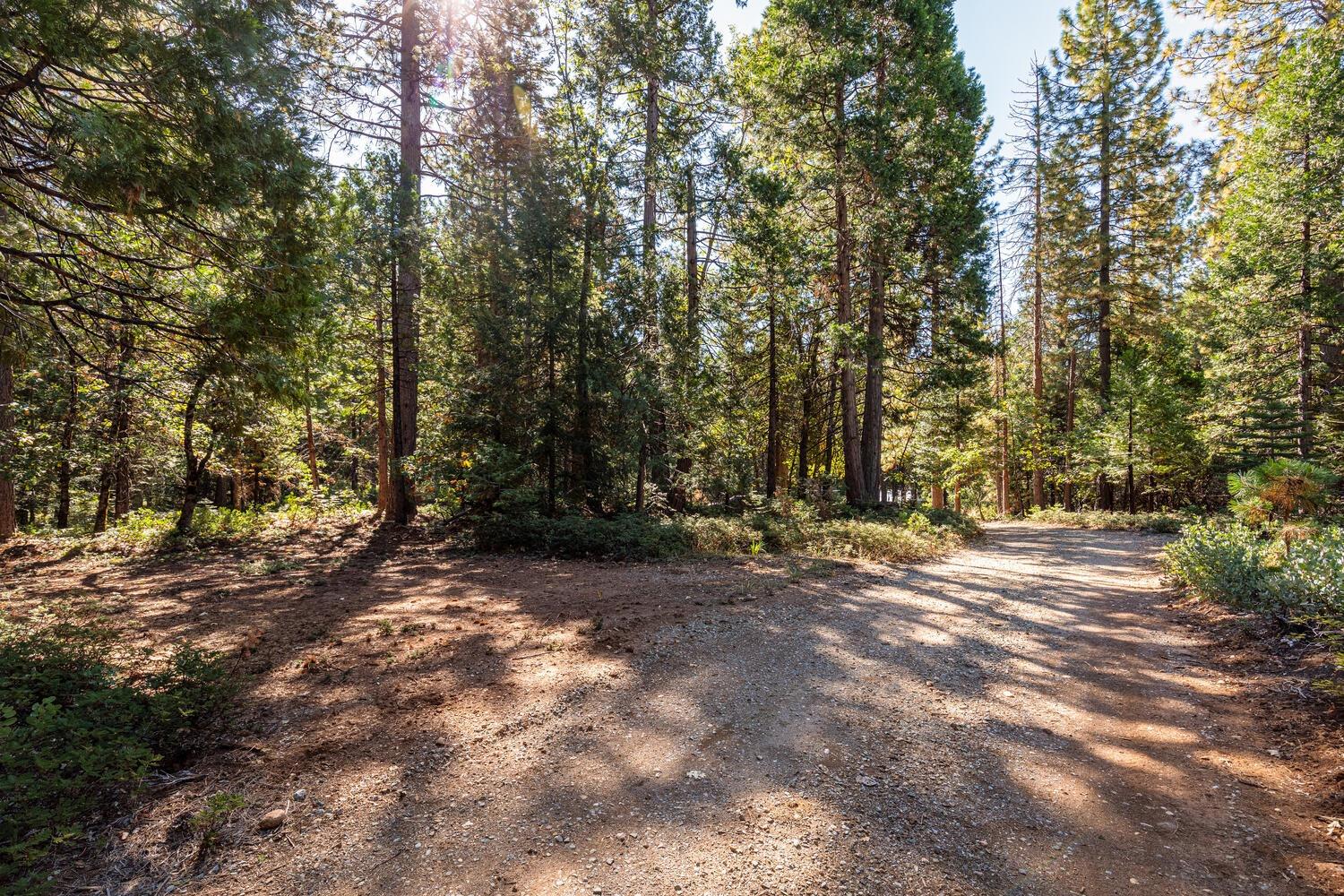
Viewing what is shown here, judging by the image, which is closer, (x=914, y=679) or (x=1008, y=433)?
(x=914, y=679)

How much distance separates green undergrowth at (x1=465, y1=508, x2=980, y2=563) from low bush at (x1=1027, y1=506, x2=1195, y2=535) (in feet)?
33.2

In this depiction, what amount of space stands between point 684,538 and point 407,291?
831cm

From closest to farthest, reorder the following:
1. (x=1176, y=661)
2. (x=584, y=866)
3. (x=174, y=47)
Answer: (x=584, y=866) < (x=174, y=47) < (x=1176, y=661)

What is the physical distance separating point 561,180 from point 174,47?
792 centimetres

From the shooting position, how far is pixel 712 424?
15.2 m

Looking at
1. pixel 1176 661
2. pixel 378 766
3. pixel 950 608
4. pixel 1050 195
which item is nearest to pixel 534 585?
pixel 378 766

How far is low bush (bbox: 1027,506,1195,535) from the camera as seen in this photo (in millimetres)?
16875

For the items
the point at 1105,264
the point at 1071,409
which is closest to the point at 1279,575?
the point at 1105,264

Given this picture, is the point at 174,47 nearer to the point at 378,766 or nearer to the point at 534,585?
the point at 378,766

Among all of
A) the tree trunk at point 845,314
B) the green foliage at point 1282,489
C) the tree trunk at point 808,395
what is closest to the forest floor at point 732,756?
the green foliage at point 1282,489

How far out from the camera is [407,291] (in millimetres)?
12188

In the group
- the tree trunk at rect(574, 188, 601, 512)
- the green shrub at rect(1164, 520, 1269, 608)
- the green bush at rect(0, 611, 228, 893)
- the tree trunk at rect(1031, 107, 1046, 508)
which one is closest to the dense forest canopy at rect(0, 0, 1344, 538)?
the tree trunk at rect(574, 188, 601, 512)

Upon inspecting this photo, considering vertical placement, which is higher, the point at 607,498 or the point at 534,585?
the point at 607,498

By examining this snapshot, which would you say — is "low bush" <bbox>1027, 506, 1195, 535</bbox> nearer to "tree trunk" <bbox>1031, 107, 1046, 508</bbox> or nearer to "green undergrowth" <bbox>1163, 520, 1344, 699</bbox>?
"tree trunk" <bbox>1031, 107, 1046, 508</bbox>
